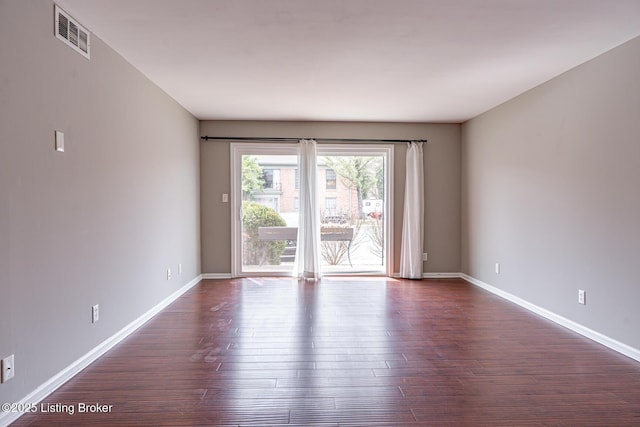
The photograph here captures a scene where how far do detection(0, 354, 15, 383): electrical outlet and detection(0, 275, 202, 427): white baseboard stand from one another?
0.17m

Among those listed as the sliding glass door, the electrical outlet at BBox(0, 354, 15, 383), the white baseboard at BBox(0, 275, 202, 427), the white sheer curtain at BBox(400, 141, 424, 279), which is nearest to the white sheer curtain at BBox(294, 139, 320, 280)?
the sliding glass door

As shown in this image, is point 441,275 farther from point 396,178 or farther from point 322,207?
point 322,207

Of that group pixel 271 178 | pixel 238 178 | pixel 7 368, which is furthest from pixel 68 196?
pixel 271 178

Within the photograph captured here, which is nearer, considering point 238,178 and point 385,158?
point 238,178

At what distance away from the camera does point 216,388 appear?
2299 millimetres

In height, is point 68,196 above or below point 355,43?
below

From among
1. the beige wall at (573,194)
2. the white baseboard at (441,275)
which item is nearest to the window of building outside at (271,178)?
the white baseboard at (441,275)

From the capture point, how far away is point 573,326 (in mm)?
3357

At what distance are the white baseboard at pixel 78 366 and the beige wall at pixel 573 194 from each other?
3.99m

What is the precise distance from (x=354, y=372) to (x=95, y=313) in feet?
6.32

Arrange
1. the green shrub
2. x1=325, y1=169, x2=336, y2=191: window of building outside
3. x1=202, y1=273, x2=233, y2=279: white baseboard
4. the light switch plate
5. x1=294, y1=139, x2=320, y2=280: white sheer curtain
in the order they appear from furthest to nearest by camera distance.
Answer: x1=325, y1=169, x2=336, y2=191: window of building outside, the green shrub, x1=202, y1=273, x2=233, y2=279: white baseboard, x1=294, y1=139, x2=320, y2=280: white sheer curtain, the light switch plate

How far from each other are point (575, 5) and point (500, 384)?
2.44m

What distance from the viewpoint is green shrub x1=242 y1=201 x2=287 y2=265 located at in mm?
5633

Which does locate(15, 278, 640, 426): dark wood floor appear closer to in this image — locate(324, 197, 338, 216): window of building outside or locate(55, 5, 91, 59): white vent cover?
locate(324, 197, 338, 216): window of building outside
